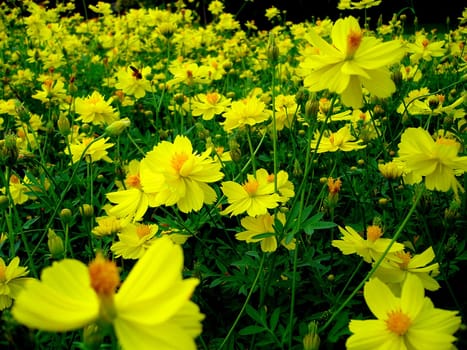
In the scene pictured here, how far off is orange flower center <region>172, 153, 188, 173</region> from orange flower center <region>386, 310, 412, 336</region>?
1.58ft

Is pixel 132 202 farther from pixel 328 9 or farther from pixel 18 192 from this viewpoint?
pixel 328 9

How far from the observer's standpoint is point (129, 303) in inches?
18.1

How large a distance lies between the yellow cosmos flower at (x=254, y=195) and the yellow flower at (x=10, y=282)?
1.49 feet

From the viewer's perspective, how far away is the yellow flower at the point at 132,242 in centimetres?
103

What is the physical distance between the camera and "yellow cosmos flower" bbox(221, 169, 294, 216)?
0.98 m

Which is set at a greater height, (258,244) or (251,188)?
(251,188)

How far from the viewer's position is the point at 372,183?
1.58 m

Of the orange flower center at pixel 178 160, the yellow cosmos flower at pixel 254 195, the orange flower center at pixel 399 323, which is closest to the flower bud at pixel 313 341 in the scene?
the orange flower center at pixel 399 323

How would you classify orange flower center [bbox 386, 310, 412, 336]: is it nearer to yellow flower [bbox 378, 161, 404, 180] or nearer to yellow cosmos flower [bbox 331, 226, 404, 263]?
yellow cosmos flower [bbox 331, 226, 404, 263]

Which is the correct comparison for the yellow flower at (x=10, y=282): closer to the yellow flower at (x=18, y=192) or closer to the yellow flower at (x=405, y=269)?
the yellow flower at (x=18, y=192)

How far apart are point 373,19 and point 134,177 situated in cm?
767

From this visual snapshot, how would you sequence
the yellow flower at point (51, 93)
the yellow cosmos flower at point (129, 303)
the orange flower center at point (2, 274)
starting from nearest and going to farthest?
the yellow cosmos flower at point (129, 303), the orange flower center at point (2, 274), the yellow flower at point (51, 93)

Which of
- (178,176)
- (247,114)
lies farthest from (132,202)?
(247,114)

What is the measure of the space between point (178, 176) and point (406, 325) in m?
0.50
